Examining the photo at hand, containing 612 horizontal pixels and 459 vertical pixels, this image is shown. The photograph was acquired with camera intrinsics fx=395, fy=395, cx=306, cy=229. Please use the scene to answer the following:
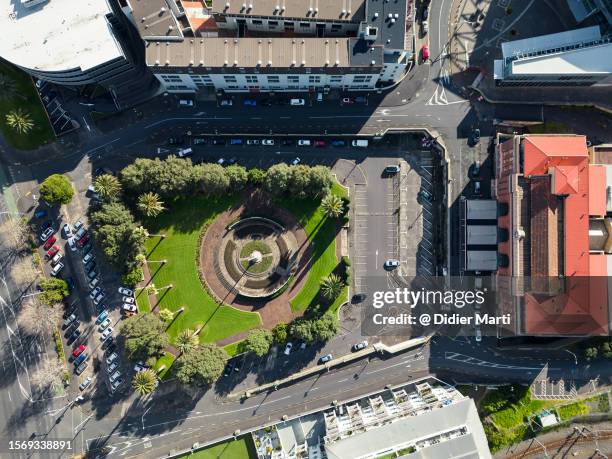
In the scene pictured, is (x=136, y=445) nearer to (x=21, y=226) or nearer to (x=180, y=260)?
(x=180, y=260)

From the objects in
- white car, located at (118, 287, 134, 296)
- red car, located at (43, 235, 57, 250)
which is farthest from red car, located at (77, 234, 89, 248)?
white car, located at (118, 287, 134, 296)

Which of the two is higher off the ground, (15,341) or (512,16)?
(512,16)

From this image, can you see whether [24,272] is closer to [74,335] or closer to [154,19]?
[74,335]

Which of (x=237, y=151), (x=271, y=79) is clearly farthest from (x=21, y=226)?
(x=271, y=79)

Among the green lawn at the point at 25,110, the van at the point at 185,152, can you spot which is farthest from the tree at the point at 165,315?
the green lawn at the point at 25,110

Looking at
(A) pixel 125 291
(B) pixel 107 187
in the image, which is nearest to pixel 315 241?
(A) pixel 125 291
